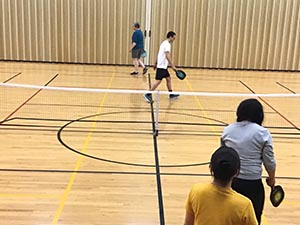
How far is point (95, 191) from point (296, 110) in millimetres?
6870

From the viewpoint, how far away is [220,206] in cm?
232

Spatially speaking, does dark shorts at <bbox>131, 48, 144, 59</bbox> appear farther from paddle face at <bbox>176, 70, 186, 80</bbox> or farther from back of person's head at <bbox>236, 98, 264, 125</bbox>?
back of person's head at <bbox>236, 98, 264, 125</bbox>

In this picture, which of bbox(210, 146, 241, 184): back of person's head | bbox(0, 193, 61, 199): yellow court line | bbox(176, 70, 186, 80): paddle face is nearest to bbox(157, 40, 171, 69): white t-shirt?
bbox(176, 70, 186, 80): paddle face

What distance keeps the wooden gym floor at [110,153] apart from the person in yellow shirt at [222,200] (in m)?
2.19

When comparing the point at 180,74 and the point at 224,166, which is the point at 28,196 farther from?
the point at 180,74

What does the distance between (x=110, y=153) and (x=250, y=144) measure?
385 cm

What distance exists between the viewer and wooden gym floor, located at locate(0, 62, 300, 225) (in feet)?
15.6

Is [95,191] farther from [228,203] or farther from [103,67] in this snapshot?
[103,67]

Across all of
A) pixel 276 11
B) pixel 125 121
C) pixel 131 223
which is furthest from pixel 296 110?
pixel 276 11

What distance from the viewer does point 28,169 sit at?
5.90m

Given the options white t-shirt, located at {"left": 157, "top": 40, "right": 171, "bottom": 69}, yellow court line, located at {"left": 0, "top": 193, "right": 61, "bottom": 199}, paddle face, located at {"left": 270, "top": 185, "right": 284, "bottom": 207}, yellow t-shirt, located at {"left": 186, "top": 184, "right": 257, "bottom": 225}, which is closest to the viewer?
yellow t-shirt, located at {"left": 186, "top": 184, "right": 257, "bottom": 225}

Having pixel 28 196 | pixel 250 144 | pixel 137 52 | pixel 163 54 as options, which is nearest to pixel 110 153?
pixel 28 196

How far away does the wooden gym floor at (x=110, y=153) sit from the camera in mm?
4762

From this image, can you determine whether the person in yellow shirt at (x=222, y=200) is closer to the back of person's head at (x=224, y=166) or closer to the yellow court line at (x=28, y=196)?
the back of person's head at (x=224, y=166)
